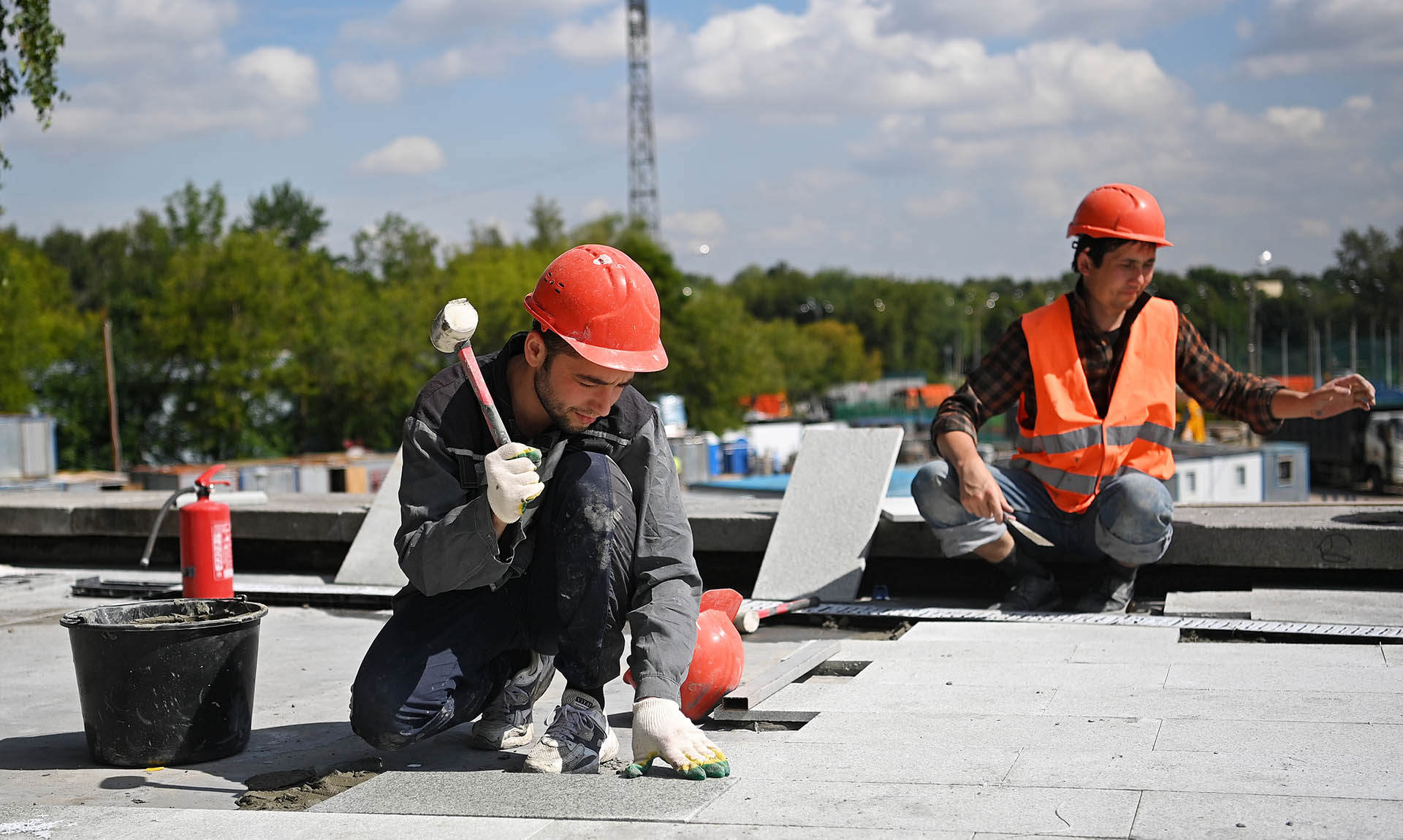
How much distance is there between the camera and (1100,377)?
544cm

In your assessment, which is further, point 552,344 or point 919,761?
point 552,344

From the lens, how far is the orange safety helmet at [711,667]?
Answer: 372cm

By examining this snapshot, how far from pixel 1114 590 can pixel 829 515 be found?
57.9 inches

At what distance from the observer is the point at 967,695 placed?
402cm

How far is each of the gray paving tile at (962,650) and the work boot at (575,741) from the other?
5.04 feet

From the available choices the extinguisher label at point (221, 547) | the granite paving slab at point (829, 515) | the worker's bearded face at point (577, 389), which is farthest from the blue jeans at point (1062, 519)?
the extinguisher label at point (221, 547)

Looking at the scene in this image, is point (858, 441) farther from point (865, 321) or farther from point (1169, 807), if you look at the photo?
point (865, 321)

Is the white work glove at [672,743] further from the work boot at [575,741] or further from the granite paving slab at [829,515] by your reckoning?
the granite paving slab at [829,515]

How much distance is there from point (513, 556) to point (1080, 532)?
295 centimetres

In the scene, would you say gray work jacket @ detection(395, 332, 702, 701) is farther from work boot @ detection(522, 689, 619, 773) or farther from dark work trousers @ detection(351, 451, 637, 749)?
work boot @ detection(522, 689, 619, 773)

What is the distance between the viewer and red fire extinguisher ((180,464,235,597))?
19.5 ft

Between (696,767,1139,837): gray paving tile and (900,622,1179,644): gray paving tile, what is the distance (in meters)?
Answer: 2.08

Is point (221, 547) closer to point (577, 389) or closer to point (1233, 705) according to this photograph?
point (577, 389)

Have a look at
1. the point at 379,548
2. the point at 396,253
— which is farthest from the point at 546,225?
the point at 379,548
